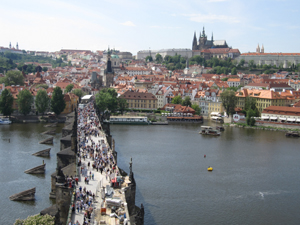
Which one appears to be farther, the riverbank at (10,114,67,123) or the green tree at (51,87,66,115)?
the green tree at (51,87,66,115)

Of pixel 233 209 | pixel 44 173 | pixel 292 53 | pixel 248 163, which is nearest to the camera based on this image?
pixel 233 209

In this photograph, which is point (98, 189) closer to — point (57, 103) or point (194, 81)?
point (57, 103)

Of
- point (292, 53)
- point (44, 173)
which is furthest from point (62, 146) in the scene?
point (292, 53)

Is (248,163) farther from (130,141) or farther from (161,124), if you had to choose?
(161,124)

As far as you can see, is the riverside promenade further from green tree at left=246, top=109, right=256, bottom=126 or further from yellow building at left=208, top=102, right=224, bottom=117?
yellow building at left=208, top=102, right=224, bottom=117

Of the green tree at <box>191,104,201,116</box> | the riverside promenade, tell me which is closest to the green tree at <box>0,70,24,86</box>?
the green tree at <box>191,104,201,116</box>

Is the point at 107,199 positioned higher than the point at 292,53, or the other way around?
the point at 292,53

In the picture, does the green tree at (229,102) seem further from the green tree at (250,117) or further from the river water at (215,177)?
the river water at (215,177)
